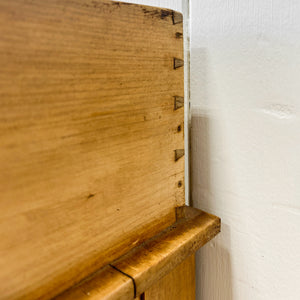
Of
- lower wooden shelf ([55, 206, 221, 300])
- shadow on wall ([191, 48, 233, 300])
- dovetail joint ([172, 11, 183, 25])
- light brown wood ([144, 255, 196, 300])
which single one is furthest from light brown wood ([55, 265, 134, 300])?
dovetail joint ([172, 11, 183, 25])

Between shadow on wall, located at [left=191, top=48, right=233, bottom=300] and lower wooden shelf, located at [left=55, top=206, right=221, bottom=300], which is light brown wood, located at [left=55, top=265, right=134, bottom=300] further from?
shadow on wall, located at [left=191, top=48, right=233, bottom=300]

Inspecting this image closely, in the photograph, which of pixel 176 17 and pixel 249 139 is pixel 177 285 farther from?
pixel 176 17

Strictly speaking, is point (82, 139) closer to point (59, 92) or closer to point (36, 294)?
point (59, 92)

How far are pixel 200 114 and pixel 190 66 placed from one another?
0.09 m

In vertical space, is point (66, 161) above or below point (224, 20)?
below

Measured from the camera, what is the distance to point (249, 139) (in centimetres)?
49

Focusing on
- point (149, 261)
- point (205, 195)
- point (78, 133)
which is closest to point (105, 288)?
point (149, 261)

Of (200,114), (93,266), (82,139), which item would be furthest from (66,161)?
(200,114)

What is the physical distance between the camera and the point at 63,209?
332mm

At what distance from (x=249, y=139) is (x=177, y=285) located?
286 millimetres

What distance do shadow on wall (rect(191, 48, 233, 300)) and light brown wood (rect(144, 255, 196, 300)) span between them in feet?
0.12

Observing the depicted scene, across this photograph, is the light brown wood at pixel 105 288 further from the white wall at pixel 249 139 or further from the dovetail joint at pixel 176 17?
the dovetail joint at pixel 176 17

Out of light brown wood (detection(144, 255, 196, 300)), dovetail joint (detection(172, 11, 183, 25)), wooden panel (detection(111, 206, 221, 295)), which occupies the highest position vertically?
dovetail joint (detection(172, 11, 183, 25))

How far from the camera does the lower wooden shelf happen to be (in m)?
0.34
